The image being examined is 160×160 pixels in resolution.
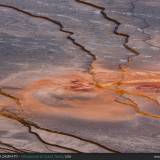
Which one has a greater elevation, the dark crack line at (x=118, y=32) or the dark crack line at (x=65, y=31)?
the dark crack line at (x=118, y=32)

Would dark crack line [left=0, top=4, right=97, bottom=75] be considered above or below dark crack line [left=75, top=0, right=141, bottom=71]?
below

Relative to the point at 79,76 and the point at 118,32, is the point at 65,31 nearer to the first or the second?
the point at 118,32

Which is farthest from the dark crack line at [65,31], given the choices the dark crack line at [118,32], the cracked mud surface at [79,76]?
the dark crack line at [118,32]

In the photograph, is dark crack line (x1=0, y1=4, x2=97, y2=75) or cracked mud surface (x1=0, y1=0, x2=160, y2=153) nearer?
cracked mud surface (x1=0, y1=0, x2=160, y2=153)

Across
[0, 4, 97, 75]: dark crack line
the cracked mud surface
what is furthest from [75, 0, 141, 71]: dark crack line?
[0, 4, 97, 75]: dark crack line

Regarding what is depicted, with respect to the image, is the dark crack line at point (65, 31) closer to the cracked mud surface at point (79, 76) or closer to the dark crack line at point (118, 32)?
the cracked mud surface at point (79, 76)

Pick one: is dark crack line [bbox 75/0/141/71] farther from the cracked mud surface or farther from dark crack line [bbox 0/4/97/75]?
dark crack line [bbox 0/4/97/75]

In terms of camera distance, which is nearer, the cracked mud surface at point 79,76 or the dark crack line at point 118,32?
the cracked mud surface at point 79,76

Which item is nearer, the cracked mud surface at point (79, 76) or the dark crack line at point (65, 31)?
the cracked mud surface at point (79, 76)
